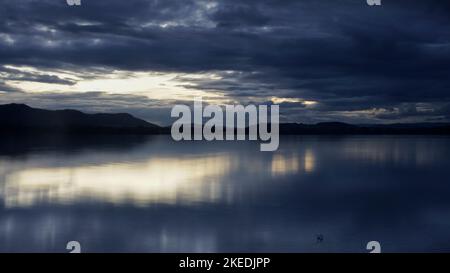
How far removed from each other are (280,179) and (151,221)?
37.7 feet

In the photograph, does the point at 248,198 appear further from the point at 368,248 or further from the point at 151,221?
the point at 368,248

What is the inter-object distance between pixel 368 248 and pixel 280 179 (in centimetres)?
1291

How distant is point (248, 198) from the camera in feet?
57.1

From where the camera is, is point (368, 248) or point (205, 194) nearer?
point (368, 248)

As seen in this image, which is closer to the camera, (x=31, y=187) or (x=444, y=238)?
(x=444, y=238)

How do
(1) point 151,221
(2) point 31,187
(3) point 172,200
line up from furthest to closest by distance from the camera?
(2) point 31,187
(3) point 172,200
(1) point 151,221

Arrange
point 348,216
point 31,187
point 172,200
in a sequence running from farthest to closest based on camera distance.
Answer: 1. point 31,187
2. point 172,200
3. point 348,216

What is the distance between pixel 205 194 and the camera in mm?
17938
